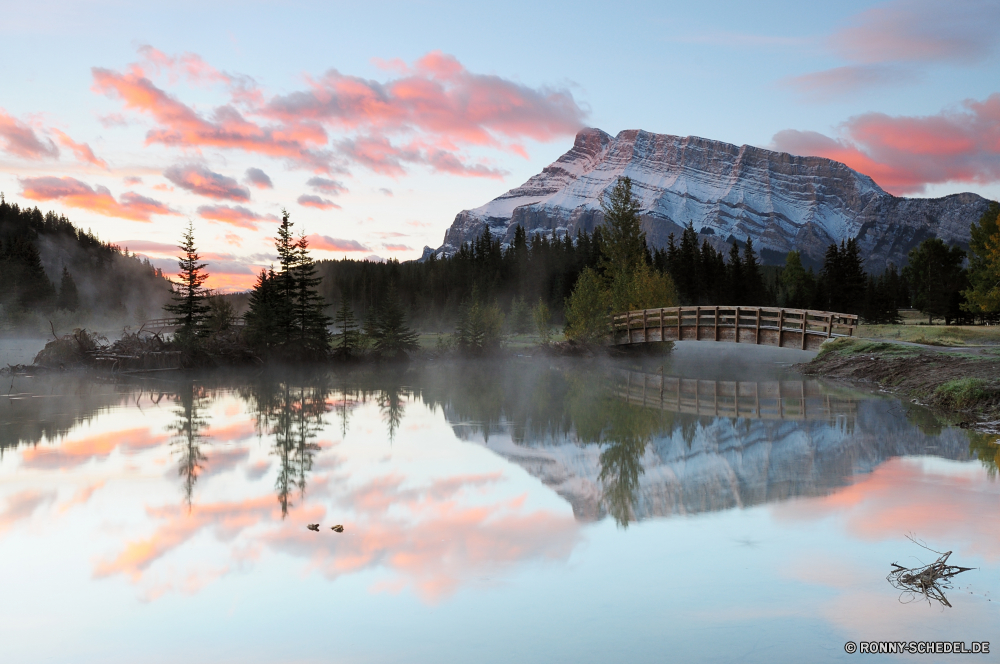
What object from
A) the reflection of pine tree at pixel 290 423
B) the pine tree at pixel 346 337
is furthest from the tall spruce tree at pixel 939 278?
the reflection of pine tree at pixel 290 423

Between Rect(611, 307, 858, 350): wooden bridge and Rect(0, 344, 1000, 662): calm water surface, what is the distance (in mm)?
15813

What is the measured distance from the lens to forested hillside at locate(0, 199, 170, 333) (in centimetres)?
7662

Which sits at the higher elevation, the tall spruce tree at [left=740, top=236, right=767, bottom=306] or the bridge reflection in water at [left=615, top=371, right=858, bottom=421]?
the tall spruce tree at [left=740, top=236, right=767, bottom=306]

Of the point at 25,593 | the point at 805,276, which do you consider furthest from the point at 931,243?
the point at 25,593

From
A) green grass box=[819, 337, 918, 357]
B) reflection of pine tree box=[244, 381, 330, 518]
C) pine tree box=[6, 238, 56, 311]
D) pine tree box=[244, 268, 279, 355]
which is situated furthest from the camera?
pine tree box=[6, 238, 56, 311]

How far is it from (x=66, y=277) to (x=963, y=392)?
10211 centimetres

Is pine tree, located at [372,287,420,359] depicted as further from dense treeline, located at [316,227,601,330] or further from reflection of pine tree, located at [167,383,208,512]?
dense treeline, located at [316,227,601,330]

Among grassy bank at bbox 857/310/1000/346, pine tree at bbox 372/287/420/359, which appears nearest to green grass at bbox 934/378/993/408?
grassy bank at bbox 857/310/1000/346

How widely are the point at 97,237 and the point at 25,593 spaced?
149207 mm

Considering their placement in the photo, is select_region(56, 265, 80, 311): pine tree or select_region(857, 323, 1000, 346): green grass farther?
A: select_region(56, 265, 80, 311): pine tree

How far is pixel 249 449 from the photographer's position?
14.2 m

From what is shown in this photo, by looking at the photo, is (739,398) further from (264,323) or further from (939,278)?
(939,278)

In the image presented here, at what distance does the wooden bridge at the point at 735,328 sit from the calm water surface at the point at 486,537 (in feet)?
51.9

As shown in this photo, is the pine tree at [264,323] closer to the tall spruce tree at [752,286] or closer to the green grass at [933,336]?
the green grass at [933,336]
